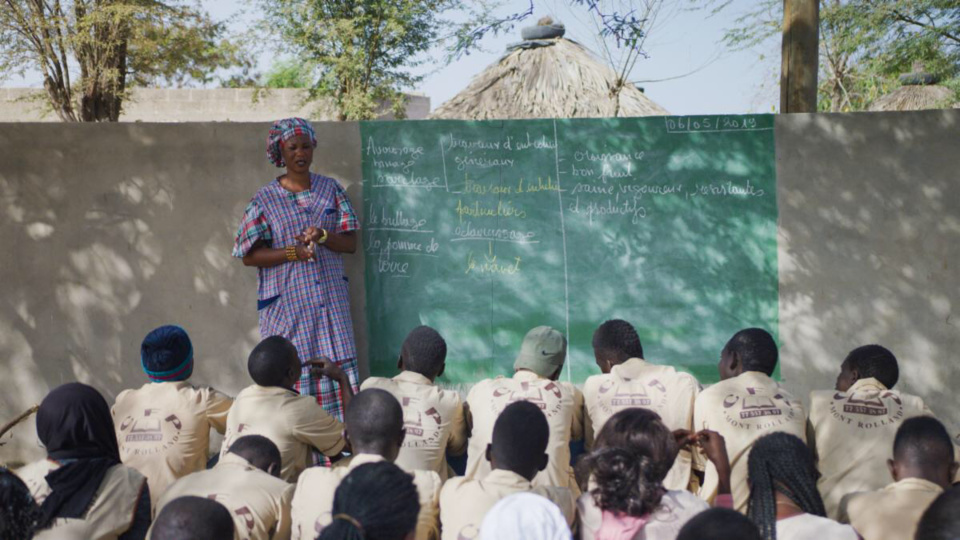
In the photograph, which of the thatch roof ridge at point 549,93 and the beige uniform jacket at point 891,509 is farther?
the thatch roof ridge at point 549,93

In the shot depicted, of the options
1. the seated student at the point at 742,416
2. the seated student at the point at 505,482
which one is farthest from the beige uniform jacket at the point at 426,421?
the seated student at the point at 742,416

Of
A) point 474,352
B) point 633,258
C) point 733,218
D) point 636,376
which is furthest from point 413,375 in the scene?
point 733,218

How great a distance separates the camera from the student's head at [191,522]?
2457 mm

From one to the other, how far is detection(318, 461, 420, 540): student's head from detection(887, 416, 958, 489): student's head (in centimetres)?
179

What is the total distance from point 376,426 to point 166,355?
1.48 metres

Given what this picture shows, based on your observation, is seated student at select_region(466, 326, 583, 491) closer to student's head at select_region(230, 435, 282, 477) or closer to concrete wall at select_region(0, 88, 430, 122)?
student's head at select_region(230, 435, 282, 477)

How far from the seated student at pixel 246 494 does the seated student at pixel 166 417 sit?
78cm

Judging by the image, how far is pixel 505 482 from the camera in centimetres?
302

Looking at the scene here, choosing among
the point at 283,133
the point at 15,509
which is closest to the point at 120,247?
the point at 283,133

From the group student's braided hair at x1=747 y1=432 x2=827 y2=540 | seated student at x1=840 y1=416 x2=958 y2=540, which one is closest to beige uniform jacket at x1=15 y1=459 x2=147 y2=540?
student's braided hair at x1=747 y1=432 x2=827 y2=540

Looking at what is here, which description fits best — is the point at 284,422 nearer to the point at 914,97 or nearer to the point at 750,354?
the point at 750,354

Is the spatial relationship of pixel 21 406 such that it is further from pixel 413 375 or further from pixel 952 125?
pixel 952 125

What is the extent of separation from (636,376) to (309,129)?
2.73 meters

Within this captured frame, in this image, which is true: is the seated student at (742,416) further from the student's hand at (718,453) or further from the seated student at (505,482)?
the seated student at (505,482)
